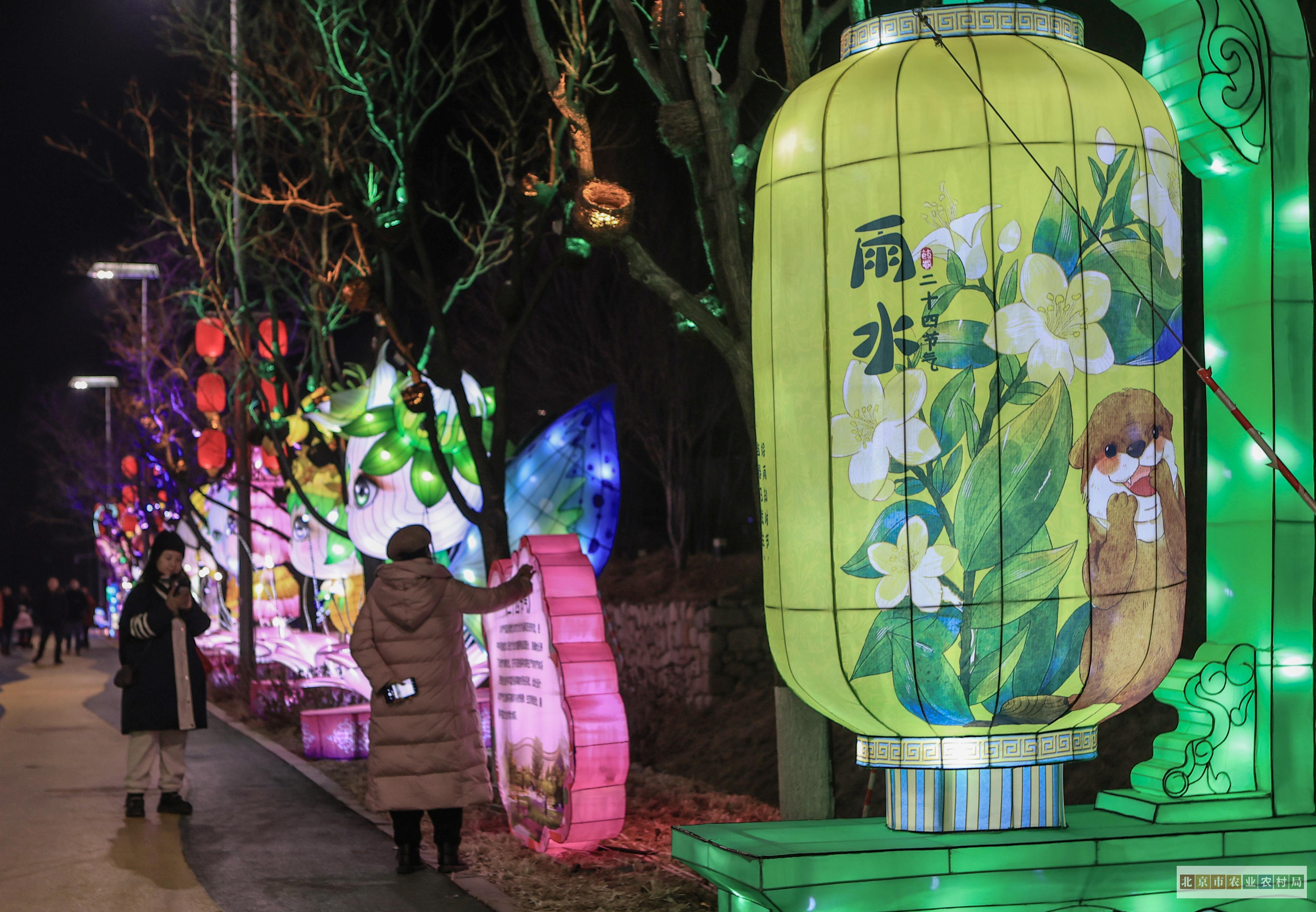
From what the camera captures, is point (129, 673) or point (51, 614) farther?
point (51, 614)

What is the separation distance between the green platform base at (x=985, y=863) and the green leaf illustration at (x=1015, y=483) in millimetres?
940

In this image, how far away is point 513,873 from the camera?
24.5ft

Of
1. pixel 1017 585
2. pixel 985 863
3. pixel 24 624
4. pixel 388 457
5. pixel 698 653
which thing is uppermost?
pixel 388 457

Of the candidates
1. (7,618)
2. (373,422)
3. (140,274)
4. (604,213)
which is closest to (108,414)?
(7,618)

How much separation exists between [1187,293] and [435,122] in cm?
888

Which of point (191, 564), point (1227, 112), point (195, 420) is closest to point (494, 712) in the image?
point (1227, 112)

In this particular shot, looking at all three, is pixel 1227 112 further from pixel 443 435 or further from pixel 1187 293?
pixel 443 435

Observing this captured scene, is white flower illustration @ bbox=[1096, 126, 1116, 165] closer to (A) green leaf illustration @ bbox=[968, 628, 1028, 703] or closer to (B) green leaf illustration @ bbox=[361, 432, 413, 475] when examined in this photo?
(A) green leaf illustration @ bbox=[968, 628, 1028, 703]

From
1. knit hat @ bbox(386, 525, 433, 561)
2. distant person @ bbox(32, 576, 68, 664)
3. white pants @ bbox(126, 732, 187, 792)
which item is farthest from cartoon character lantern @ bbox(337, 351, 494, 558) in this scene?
distant person @ bbox(32, 576, 68, 664)

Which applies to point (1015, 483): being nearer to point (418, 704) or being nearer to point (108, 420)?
point (418, 704)

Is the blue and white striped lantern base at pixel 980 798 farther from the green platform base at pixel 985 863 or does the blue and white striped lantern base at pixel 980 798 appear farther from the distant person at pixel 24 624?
the distant person at pixel 24 624

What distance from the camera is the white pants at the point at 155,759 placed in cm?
956

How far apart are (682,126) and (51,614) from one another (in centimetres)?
2510

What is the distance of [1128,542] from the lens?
410 centimetres
